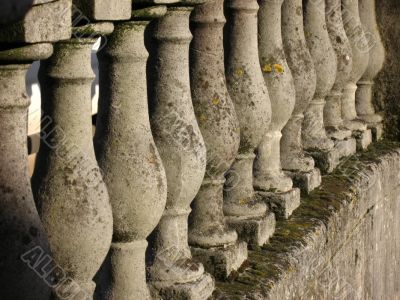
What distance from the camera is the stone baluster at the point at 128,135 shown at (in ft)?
8.54

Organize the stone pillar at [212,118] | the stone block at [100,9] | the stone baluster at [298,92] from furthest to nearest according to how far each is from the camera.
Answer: the stone baluster at [298,92] < the stone pillar at [212,118] < the stone block at [100,9]

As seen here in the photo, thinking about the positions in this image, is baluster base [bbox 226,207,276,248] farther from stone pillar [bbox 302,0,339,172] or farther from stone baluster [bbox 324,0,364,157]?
stone baluster [bbox 324,0,364,157]

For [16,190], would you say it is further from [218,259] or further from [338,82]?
[338,82]

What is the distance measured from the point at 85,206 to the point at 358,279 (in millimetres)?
2169

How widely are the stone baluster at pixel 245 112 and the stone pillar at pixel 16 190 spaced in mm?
1282

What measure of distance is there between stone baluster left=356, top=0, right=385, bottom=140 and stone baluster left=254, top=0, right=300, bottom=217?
52.0 inches

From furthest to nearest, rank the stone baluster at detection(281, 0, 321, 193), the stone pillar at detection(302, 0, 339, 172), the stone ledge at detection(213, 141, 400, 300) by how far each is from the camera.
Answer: the stone pillar at detection(302, 0, 339, 172) < the stone baluster at detection(281, 0, 321, 193) < the stone ledge at detection(213, 141, 400, 300)

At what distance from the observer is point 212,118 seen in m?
3.10

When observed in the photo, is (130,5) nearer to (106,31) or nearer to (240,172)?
(106,31)

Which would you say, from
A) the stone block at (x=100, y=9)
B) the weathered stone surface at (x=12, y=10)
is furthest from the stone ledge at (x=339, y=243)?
the weathered stone surface at (x=12, y=10)

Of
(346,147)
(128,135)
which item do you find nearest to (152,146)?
(128,135)

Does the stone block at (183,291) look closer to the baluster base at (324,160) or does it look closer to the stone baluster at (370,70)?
the baluster base at (324,160)

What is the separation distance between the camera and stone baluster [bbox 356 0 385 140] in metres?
5.11

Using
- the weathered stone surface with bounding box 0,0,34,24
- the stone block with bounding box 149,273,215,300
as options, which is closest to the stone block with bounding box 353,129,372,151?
the stone block with bounding box 149,273,215,300
